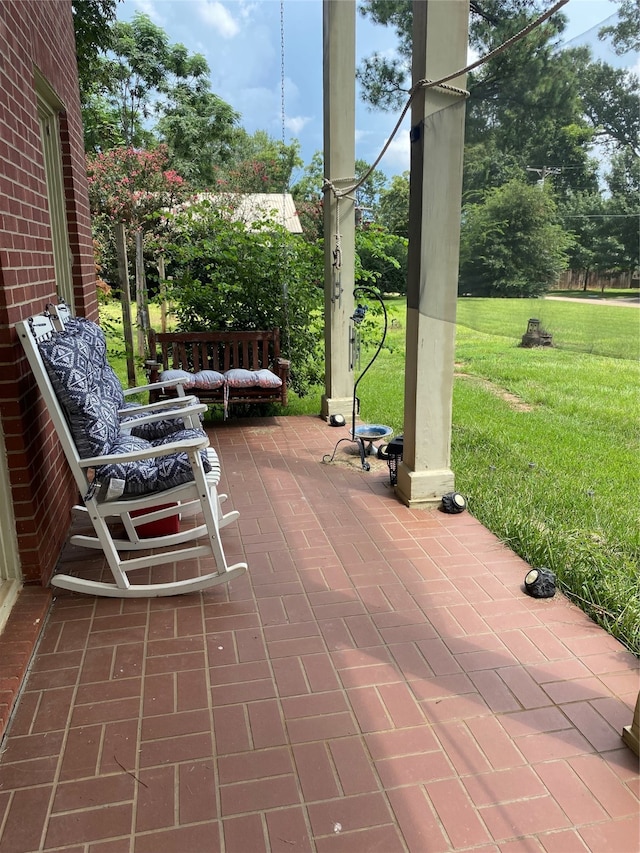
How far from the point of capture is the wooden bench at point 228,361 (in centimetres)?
494

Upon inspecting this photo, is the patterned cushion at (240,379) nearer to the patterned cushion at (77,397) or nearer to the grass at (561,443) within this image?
the grass at (561,443)

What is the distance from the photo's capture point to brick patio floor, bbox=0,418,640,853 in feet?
4.79

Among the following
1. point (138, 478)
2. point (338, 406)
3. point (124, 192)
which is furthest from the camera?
point (124, 192)

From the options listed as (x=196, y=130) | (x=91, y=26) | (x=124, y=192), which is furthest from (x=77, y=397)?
(x=196, y=130)

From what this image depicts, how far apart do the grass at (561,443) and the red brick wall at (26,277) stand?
208cm

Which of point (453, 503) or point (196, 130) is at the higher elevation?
point (196, 130)

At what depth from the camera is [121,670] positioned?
80.4 inches

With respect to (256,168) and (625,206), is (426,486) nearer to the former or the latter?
(625,206)

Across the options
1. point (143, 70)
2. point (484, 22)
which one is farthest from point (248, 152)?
point (484, 22)

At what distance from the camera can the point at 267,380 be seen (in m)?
4.97

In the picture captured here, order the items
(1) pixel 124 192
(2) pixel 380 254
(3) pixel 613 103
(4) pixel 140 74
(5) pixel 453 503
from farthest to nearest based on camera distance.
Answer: (4) pixel 140 74 < (1) pixel 124 192 < (2) pixel 380 254 < (5) pixel 453 503 < (3) pixel 613 103

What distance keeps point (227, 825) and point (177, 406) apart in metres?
2.32

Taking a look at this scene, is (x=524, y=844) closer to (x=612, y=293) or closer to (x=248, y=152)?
(x=612, y=293)

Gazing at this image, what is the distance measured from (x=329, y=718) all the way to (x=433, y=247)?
7.72 ft
